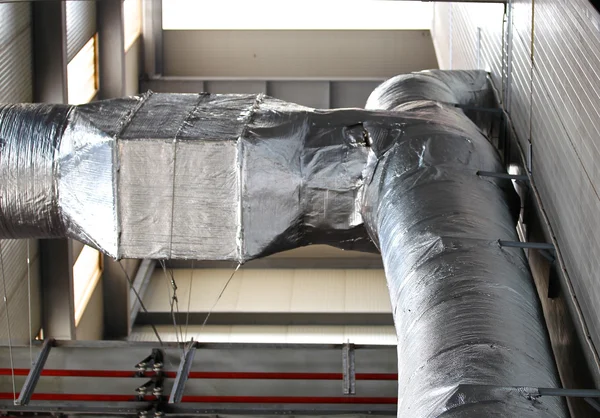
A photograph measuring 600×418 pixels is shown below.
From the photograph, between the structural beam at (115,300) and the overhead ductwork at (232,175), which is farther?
the structural beam at (115,300)

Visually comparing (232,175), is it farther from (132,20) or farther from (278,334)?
(132,20)

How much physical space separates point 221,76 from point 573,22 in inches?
527

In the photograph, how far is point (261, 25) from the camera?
18.7 meters

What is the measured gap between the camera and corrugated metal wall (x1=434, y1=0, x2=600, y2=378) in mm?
5246

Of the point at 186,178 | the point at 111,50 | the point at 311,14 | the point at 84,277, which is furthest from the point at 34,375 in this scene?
the point at 311,14

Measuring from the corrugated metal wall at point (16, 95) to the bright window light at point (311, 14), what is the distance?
7.18 metres

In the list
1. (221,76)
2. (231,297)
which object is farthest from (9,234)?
(221,76)

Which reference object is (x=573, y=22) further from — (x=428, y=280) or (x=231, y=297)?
(x=231, y=297)

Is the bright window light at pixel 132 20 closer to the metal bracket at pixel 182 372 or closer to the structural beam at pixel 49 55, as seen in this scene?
the structural beam at pixel 49 55

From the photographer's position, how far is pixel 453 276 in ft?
17.4

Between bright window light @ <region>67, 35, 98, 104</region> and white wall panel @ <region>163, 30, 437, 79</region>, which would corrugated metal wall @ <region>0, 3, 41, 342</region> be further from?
white wall panel @ <region>163, 30, 437, 79</region>

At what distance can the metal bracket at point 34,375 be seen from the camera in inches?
316

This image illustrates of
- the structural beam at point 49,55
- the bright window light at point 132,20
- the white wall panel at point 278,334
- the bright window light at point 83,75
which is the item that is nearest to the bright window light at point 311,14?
the bright window light at point 132,20

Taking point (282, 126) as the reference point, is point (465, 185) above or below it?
below
